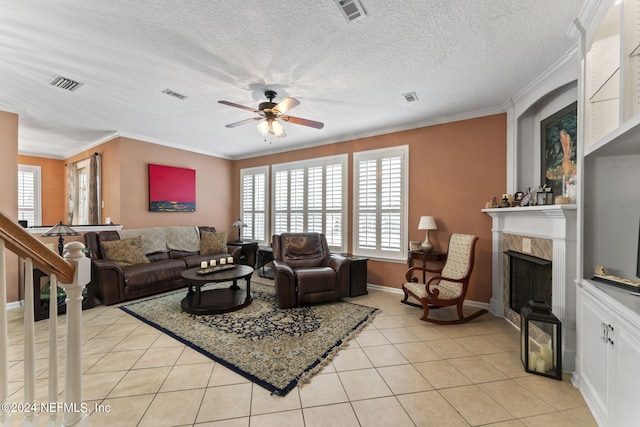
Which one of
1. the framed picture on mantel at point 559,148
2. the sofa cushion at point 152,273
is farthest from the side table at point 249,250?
the framed picture on mantel at point 559,148

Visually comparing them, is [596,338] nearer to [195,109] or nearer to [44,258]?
[44,258]

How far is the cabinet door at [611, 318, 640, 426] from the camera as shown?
1.36 meters

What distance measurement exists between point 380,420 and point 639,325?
1.50 m

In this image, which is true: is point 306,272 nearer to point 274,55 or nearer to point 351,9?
point 274,55

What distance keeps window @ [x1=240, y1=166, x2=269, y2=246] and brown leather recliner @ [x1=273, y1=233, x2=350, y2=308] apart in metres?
1.86

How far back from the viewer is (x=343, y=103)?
138 inches

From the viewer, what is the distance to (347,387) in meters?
2.07

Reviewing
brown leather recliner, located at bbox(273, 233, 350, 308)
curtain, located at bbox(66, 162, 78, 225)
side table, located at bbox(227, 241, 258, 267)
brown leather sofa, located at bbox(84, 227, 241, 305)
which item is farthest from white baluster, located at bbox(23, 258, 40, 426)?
curtain, located at bbox(66, 162, 78, 225)

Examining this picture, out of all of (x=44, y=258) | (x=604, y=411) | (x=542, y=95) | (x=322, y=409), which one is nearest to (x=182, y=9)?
(x=44, y=258)

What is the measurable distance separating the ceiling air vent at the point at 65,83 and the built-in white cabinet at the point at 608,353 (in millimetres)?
5051

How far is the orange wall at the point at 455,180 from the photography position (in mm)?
3637

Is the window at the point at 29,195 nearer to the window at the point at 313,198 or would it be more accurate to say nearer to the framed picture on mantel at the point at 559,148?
the window at the point at 313,198

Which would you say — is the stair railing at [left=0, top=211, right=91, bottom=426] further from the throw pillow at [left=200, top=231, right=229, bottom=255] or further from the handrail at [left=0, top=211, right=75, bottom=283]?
the throw pillow at [left=200, top=231, right=229, bottom=255]

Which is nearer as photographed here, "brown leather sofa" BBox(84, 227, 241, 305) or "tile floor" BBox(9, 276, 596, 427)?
"tile floor" BBox(9, 276, 596, 427)
